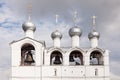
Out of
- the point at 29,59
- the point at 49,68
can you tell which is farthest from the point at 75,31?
the point at 29,59

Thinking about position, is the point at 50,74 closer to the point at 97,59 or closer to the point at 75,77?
the point at 75,77

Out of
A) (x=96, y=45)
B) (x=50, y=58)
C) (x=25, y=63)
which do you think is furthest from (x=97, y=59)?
Result: (x=25, y=63)

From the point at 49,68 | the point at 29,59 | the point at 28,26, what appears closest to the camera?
the point at 49,68

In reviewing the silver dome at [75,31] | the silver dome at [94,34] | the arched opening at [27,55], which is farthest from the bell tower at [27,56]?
the silver dome at [94,34]

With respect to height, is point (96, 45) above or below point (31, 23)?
below

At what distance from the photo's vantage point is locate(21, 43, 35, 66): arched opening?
3747 cm

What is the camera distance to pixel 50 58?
125ft

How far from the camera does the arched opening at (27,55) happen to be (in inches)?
1475

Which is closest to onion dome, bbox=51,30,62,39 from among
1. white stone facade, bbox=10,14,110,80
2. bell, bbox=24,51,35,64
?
white stone facade, bbox=10,14,110,80

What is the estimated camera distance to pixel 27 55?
38.1 m

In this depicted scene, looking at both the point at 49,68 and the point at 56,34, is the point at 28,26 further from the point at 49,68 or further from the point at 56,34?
the point at 49,68

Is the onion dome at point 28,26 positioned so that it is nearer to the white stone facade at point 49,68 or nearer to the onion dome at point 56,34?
the white stone facade at point 49,68

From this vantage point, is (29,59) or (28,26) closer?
(28,26)

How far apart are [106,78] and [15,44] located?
10.3 m
